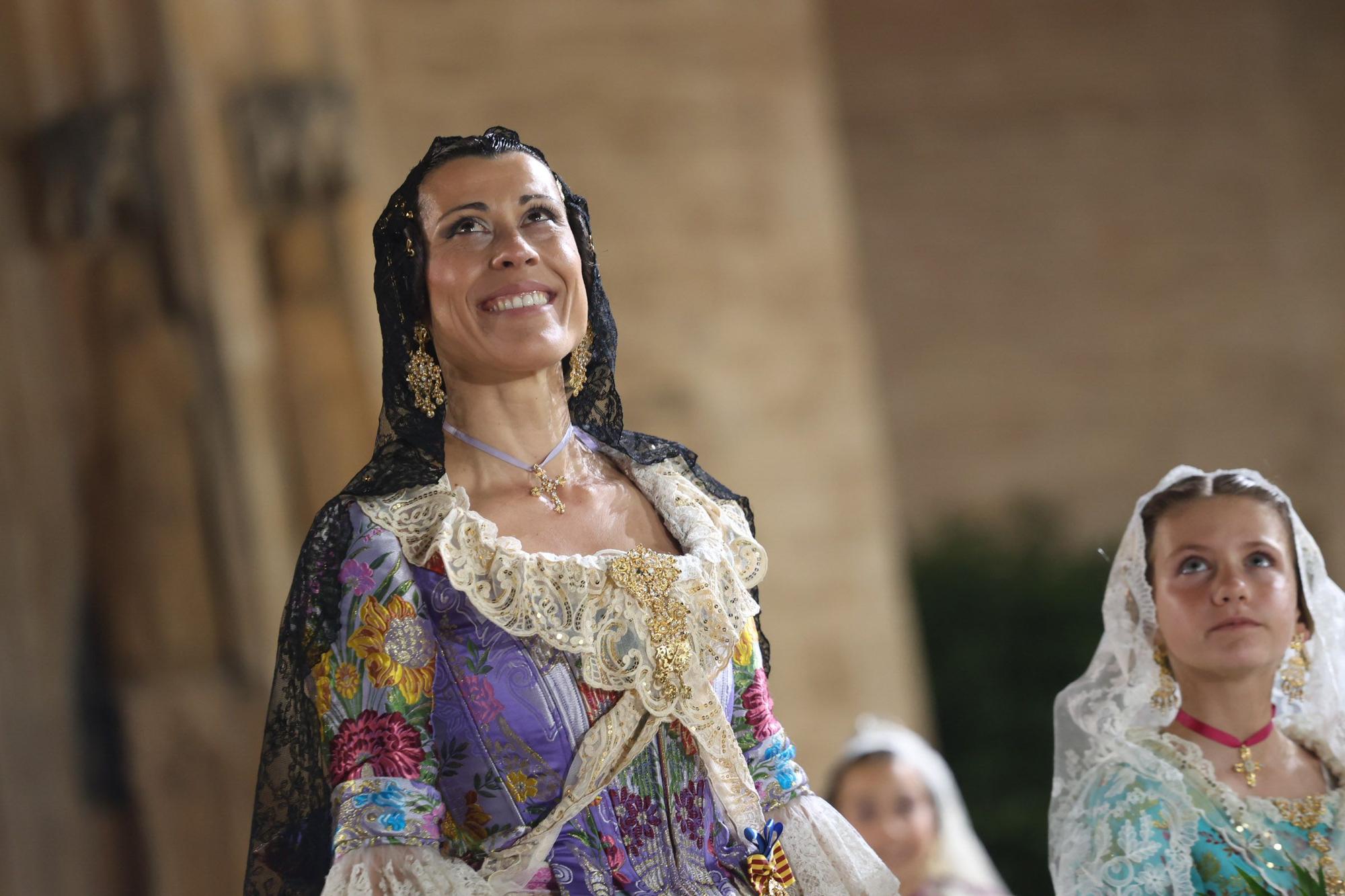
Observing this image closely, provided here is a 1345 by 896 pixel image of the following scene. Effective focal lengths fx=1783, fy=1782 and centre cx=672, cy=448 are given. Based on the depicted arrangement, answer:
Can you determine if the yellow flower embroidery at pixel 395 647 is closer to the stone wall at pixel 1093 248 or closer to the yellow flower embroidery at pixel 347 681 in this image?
the yellow flower embroidery at pixel 347 681

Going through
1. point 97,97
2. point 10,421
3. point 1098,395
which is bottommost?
point 1098,395

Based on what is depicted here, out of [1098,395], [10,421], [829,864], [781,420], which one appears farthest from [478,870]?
[1098,395]

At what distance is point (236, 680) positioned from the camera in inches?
206

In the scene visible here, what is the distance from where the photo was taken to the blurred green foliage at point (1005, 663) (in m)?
9.16

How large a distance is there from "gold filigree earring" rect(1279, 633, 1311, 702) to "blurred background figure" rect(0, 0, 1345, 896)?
301 cm

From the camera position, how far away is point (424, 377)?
272 cm

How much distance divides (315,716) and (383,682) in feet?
0.51

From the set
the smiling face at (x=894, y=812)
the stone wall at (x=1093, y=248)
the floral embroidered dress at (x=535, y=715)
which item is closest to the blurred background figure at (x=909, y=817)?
the smiling face at (x=894, y=812)

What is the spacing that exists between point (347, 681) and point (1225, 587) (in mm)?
1521

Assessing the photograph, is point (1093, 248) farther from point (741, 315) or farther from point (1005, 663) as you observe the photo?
point (741, 315)

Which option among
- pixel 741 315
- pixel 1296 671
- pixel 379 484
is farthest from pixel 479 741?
pixel 741 315

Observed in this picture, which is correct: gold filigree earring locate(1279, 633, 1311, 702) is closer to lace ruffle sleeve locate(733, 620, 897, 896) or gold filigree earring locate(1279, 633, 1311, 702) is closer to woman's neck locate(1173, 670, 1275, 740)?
woman's neck locate(1173, 670, 1275, 740)

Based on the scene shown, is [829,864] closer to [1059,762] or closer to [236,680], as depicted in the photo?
[1059,762]

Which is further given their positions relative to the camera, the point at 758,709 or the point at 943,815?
the point at 943,815
